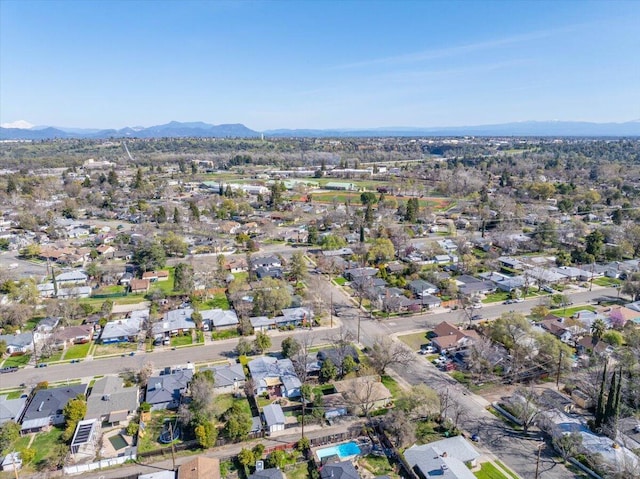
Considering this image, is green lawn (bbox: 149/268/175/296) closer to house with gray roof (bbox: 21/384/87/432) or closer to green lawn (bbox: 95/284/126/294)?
green lawn (bbox: 95/284/126/294)

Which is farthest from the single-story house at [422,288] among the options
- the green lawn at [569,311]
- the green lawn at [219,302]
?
the green lawn at [219,302]

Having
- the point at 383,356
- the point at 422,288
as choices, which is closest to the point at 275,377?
the point at 383,356

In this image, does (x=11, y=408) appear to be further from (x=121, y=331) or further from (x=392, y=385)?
(x=392, y=385)

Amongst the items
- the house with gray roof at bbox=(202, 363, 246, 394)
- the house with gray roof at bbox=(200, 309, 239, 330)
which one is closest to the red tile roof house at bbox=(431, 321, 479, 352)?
the house with gray roof at bbox=(202, 363, 246, 394)

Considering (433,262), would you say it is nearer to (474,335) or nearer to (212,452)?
(474,335)

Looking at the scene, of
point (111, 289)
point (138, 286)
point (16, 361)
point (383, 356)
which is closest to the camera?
point (383, 356)

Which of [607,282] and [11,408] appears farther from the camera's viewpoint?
[607,282]
